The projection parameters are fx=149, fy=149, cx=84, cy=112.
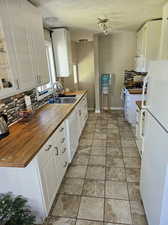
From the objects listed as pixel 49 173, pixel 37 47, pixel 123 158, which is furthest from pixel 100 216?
pixel 37 47

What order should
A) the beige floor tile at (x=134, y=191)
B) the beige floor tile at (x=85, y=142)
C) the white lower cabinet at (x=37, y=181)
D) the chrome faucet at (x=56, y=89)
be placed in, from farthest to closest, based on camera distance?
the chrome faucet at (x=56, y=89), the beige floor tile at (x=85, y=142), the beige floor tile at (x=134, y=191), the white lower cabinet at (x=37, y=181)

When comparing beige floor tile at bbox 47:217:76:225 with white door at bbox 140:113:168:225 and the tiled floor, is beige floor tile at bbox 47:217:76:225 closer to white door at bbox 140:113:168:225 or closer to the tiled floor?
the tiled floor

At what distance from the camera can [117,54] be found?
15.9 ft

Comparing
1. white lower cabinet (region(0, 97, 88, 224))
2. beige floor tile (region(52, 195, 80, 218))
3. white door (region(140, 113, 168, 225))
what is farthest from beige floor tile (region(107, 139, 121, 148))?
white lower cabinet (region(0, 97, 88, 224))

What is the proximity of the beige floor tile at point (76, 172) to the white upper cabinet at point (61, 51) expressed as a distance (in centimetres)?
221

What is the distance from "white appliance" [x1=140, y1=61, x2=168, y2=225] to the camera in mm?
1060

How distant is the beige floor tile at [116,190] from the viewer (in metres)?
1.87

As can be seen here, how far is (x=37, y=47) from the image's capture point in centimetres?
210

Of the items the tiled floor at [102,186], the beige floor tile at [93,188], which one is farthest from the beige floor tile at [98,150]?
the beige floor tile at [93,188]

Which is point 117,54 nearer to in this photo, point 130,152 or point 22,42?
point 130,152

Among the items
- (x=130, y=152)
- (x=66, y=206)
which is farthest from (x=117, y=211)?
(x=130, y=152)

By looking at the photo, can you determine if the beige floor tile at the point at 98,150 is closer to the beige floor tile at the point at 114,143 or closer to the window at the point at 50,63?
the beige floor tile at the point at 114,143

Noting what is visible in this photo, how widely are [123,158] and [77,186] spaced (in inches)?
38.9

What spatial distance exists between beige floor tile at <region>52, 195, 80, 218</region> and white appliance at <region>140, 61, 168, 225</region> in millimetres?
797
